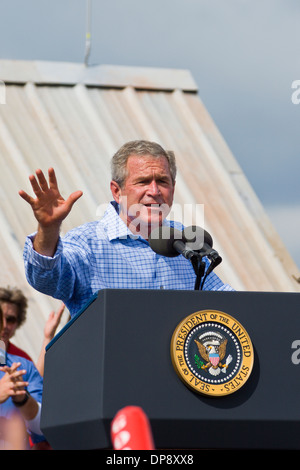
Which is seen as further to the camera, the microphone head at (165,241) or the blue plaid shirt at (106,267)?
the blue plaid shirt at (106,267)

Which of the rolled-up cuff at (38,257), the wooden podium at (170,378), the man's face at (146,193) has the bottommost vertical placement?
the wooden podium at (170,378)

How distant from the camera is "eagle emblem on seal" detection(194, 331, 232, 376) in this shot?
75.1 inches

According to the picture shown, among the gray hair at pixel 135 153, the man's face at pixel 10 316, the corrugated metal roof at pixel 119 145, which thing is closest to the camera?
the gray hair at pixel 135 153

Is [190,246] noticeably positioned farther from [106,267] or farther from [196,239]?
[106,267]

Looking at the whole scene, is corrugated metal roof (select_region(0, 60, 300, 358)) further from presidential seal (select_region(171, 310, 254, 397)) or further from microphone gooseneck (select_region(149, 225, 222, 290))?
presidential seal (select_region(171, 310, 254, 397))

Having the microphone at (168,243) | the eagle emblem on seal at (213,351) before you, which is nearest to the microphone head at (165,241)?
the microphone at (168,243)

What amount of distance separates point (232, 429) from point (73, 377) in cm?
42

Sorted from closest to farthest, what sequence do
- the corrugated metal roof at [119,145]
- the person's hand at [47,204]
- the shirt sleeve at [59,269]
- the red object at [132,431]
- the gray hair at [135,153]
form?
the red object at [132,431]
the person's hand at [47,204]
the shirt sleeve at [59,269]
the gray hair at [135,153]
the corrugated metal roof at [119,145]

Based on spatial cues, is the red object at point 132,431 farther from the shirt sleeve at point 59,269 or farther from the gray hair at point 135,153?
the gray hair at point 135,153

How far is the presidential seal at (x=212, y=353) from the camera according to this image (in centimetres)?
189

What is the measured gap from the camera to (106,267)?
8.82 ft

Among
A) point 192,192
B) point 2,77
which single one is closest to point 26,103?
point 2,77

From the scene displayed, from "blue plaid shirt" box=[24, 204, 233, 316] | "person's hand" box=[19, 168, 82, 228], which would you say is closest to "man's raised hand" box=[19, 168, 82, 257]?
"person's hand" box=[19, 168, 82, 228]

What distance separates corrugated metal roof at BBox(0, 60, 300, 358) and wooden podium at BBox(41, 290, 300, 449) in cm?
468
